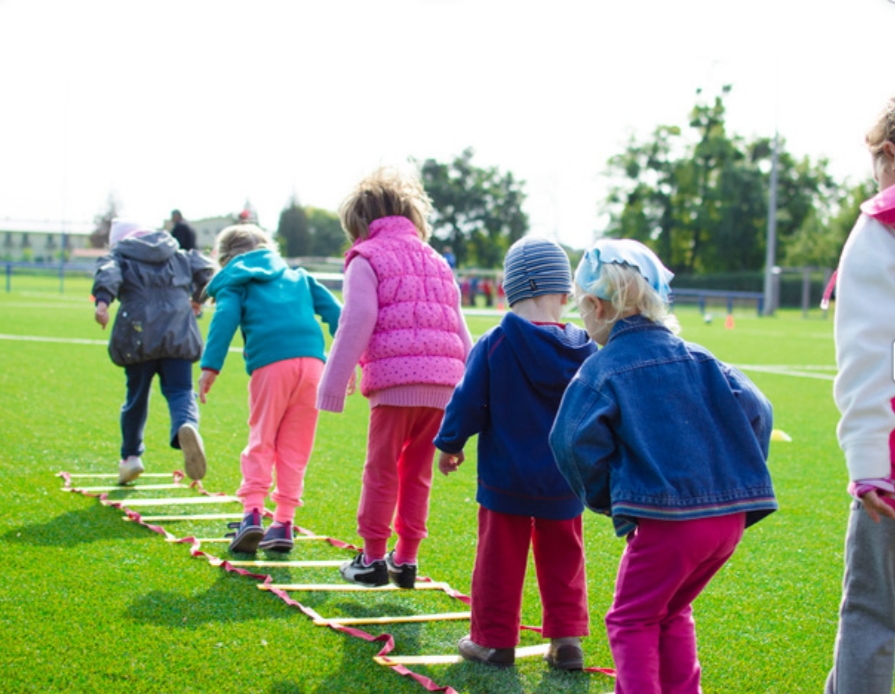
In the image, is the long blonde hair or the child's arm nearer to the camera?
the child's arm

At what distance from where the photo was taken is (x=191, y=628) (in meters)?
3.73

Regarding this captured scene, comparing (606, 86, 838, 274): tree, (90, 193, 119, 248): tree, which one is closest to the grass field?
(606, 86, 838, 274): tree

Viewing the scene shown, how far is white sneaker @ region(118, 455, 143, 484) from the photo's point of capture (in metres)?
6.21

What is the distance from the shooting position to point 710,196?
66.1 metres

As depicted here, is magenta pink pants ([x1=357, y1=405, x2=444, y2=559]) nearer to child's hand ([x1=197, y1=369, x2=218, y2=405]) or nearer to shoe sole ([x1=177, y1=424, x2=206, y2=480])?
child's hand ([x1=197, y1=369, x2=218, y2=405])

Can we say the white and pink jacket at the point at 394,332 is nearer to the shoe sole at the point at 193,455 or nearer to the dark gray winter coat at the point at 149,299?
the shoe sole at the point at 193,455

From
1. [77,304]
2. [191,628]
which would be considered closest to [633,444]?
[191,628]

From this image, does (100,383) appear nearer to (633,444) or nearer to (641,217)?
(633,444)

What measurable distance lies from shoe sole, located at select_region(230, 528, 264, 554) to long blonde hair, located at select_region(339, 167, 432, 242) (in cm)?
150

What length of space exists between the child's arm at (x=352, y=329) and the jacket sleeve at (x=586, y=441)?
1682 mm

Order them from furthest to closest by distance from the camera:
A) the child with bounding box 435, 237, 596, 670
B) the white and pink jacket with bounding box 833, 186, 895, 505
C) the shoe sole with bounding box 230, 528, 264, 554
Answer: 1. the shoe sole with bounding box 230, 528, 264, 554
2. the child with bounding box 435, 237, 596, 670
3. the white and pink jacket with bounding box 833, 186, 895, 505

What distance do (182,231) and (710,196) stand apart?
2146 inches

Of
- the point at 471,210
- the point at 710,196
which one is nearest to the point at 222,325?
the point at 710,196

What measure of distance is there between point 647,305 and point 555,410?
29.0 inches
